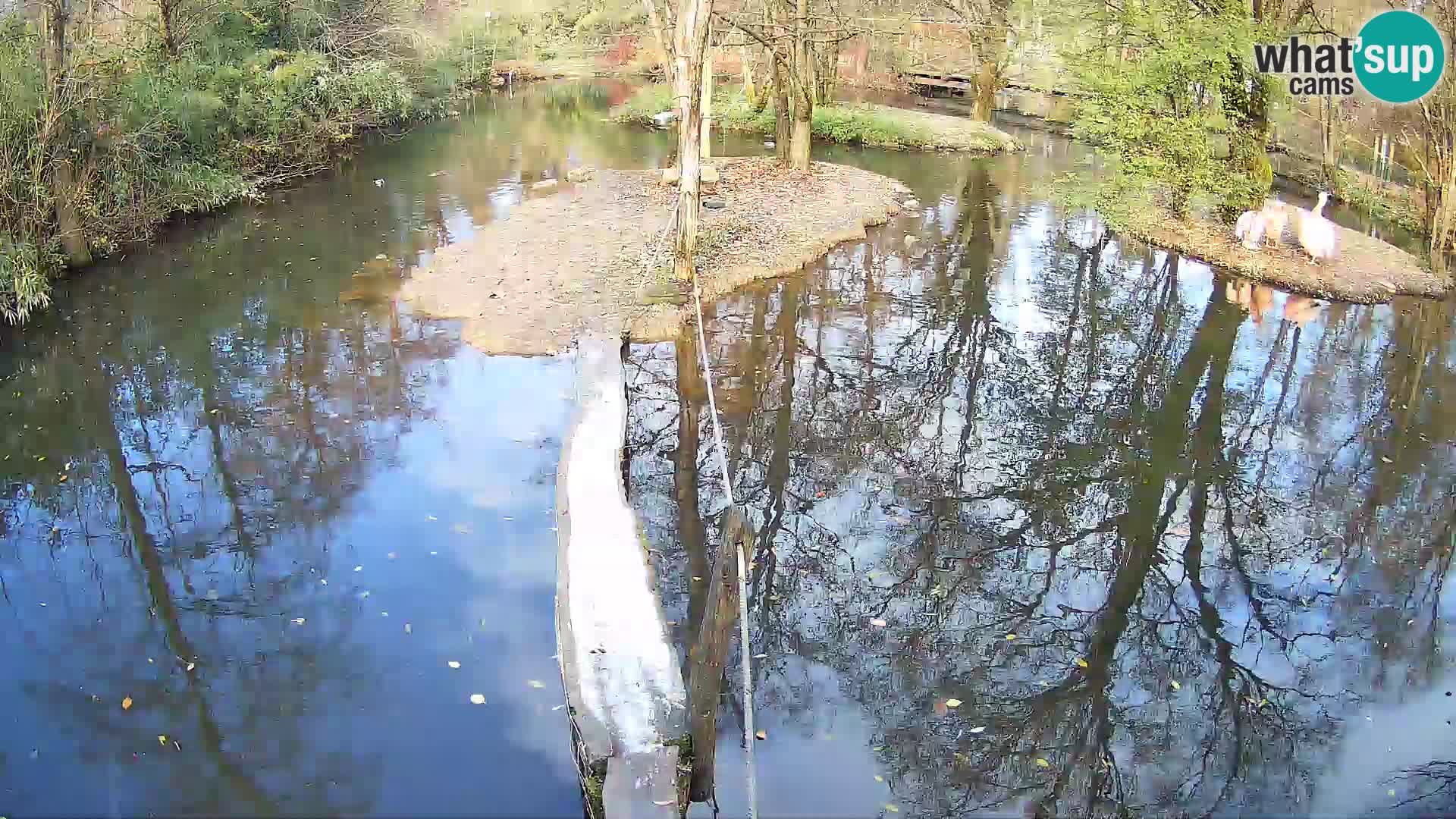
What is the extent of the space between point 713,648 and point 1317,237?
12.6 m

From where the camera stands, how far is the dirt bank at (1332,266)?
13.6 m

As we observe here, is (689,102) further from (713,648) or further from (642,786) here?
(642,786)

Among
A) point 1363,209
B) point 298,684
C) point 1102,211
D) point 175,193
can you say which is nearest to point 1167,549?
point 298,684

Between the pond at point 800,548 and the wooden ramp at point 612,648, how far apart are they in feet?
1.87

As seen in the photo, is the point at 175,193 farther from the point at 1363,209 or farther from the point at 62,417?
the point at 1363,209

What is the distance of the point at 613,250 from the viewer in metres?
14.4

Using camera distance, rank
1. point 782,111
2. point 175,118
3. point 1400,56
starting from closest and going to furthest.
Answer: point 1400,56 < point 175,118 < point 782,111

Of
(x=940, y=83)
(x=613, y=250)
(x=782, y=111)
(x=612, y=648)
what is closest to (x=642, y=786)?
(x=612, y=648)

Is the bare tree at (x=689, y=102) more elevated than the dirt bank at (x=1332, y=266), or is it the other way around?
the bare tree at (x=689, y=102)

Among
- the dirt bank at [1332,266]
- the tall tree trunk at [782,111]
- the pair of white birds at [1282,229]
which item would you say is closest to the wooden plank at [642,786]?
the dirt bank at [1332,266]

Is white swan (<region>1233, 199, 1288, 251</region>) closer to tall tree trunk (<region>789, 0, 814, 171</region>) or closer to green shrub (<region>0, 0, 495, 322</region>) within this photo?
tall tree trunk (<region>789, 0, 814, 171</region>)

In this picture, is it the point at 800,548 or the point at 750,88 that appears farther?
the point at 750,88

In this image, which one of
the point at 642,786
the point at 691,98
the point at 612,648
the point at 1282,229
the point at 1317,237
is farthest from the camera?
the point at 1282,229

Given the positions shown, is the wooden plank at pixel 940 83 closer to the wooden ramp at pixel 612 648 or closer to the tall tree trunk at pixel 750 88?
the tall tree trunk at pixel 750 88
